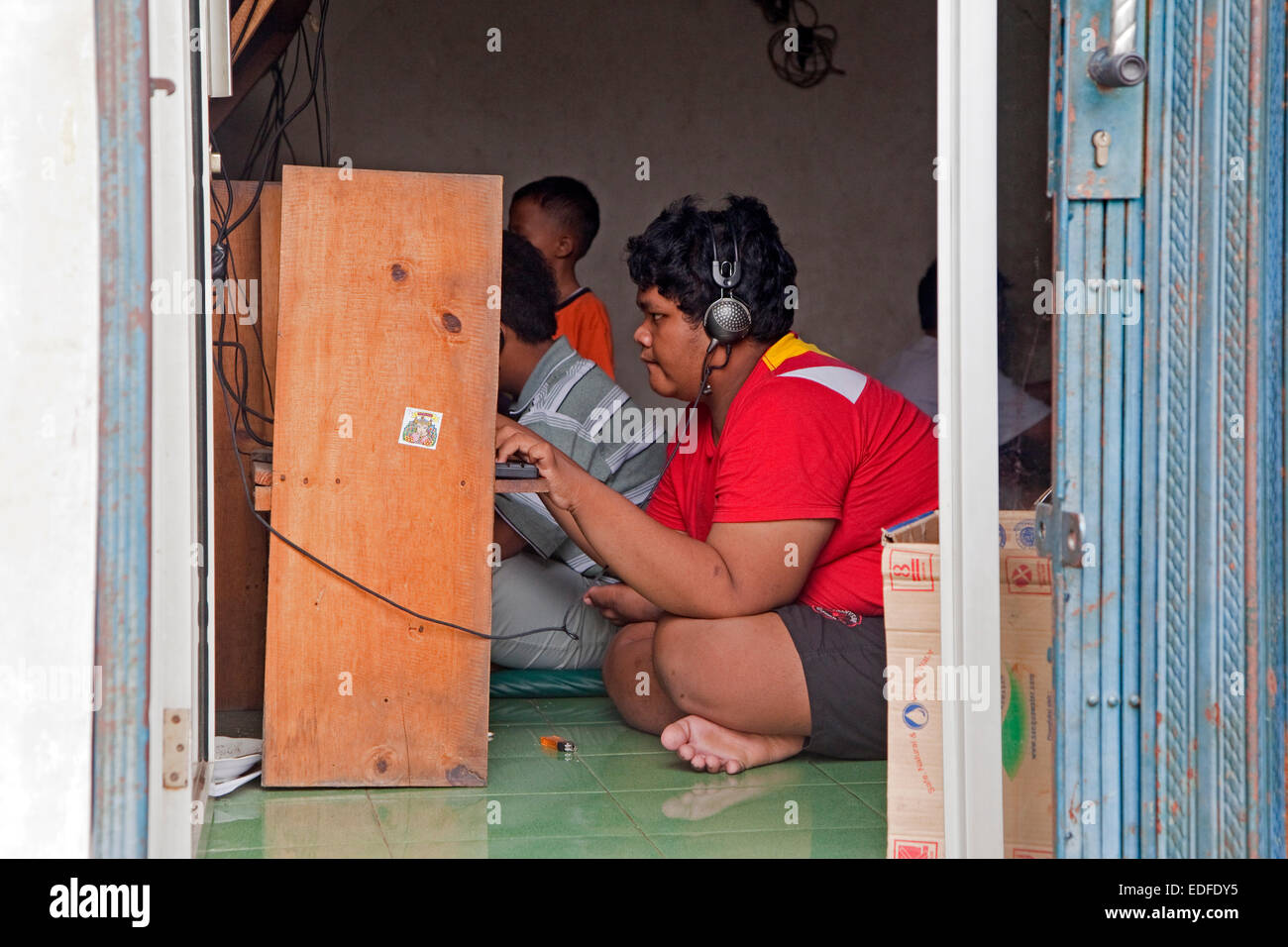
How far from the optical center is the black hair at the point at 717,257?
2.94 meters

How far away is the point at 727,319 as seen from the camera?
2910mm

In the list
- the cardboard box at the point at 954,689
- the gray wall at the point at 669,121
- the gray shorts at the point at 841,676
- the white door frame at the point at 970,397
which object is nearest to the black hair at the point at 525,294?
the gray shorts at the point at 841,676

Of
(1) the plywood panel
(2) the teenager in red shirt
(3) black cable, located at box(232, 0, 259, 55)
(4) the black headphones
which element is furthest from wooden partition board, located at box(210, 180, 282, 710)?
(4) the black headphones

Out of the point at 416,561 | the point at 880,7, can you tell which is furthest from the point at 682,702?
the point at 880,7

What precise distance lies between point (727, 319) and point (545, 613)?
46.2 inches

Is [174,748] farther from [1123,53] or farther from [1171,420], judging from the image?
[1123,53]

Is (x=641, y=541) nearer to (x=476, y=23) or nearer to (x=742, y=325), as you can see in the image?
(x=742, y=325)

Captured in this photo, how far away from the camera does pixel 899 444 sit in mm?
2887

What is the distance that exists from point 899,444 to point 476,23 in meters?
4.04

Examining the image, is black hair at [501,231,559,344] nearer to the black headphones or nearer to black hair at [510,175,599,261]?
the black headphones

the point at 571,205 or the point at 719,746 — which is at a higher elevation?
the point at 571,205

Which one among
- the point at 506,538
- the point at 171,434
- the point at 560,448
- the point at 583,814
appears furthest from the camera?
the point at 506,538

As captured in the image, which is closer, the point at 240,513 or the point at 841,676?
the point at 841,676

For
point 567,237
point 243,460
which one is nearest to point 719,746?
point 243,460
